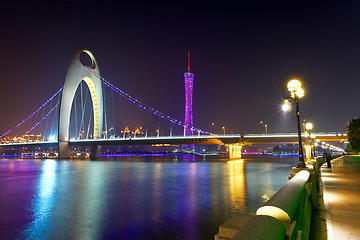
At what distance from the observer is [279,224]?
6.10 ft

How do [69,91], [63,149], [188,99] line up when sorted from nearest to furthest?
[69,91] → [63,149] → [188,99]

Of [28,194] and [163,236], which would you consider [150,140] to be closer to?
[28,194]

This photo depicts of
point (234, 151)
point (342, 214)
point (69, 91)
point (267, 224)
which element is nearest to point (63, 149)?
point (69, 91)

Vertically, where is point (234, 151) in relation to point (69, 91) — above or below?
below

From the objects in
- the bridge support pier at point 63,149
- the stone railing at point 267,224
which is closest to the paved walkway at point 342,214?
the stone railing at point 267,224

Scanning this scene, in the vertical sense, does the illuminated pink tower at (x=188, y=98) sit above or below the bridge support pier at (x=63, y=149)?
above

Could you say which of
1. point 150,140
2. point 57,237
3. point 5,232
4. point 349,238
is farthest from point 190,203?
point 150,140

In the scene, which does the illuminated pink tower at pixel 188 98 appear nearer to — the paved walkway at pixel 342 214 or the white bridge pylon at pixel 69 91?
the white bridge pylon at pixel 69 91

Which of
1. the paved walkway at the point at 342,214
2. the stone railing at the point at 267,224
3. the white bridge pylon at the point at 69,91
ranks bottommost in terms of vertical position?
the paved walkway at the point at 342,214

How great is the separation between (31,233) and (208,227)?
5028mm

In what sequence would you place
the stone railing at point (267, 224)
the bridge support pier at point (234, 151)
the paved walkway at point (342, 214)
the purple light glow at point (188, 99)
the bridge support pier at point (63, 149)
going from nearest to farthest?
1. the stone railing at point (267, 224)
2. the paved walkway at point (342, 214)
3. the bridge support pier at point (234, 151)
4. the bridge support pier at point (63, 149)
5. the purple light glow at point (188, 99)

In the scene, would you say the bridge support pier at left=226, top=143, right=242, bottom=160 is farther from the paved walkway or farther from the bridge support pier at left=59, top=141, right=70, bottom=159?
the paved walkway

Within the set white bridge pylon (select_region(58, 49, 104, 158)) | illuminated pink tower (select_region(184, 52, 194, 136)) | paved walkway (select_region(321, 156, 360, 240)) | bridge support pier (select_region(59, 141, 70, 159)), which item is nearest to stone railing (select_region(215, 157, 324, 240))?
paved walkway (select_region(321, 156, 360, 240))

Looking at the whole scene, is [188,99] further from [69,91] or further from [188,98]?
[69,91]
